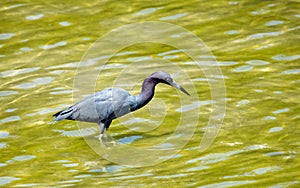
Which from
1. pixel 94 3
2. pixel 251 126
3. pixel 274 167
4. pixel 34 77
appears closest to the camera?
pixel 274 167

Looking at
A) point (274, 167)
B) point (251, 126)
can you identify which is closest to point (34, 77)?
point (251, 126)

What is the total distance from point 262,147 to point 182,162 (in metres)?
1.15

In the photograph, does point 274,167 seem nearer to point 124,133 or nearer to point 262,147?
point 262,147

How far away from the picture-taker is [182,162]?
938cm

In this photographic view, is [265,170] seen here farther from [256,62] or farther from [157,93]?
[256,62]

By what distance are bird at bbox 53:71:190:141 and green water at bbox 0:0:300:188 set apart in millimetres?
337

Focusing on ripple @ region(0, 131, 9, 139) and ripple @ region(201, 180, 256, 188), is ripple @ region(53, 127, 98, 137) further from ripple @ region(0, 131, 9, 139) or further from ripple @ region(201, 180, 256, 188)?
ripple @ region(201, 180, 256, 188)

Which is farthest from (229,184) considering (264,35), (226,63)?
(264,35)

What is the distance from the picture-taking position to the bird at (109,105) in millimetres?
10477

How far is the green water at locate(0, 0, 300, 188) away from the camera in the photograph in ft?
29.9

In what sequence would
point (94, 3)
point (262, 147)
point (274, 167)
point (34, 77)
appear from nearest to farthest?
1. point (274, 167)
2. point (262, 147)
3. point (34, 77)
4. point (94, 3)

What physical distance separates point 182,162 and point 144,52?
15.3 ft

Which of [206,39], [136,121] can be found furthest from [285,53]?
[136,121]

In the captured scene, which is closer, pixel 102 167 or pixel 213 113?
pixel 102 167
